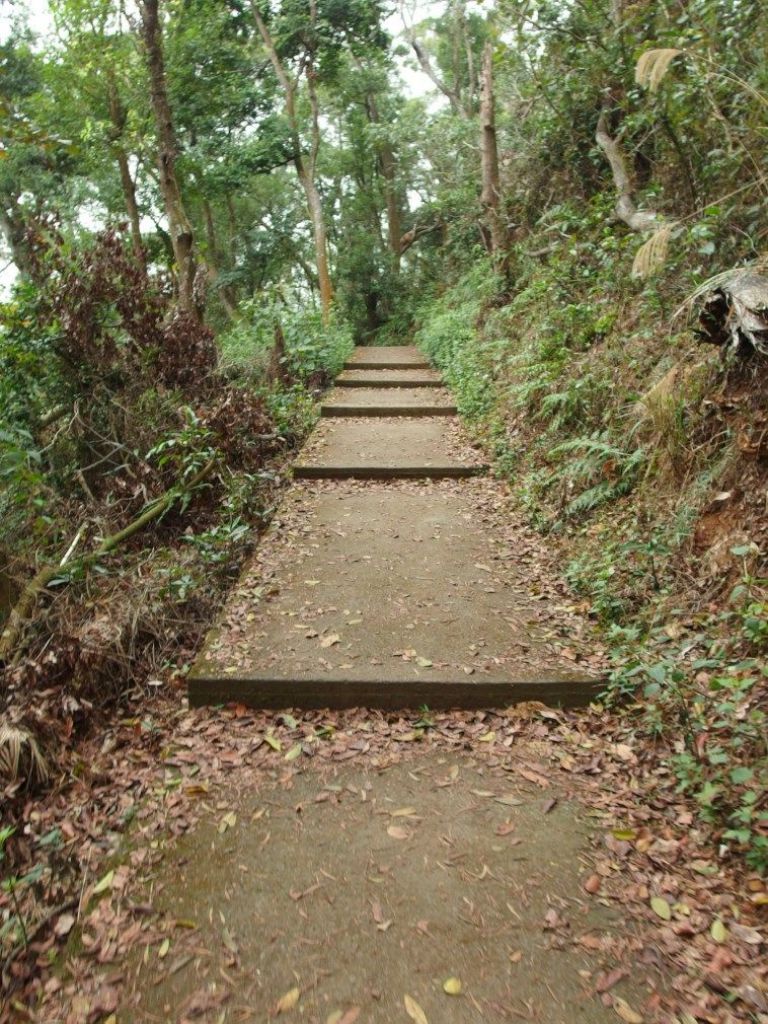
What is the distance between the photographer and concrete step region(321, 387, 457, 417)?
8453 mm

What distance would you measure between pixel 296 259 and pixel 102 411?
1825 cm

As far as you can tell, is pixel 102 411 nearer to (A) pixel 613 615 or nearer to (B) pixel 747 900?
(A) pixel 613 615

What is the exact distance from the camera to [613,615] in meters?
3.63

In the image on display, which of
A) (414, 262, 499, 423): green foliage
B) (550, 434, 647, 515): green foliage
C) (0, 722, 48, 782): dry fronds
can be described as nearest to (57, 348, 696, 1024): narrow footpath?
(0, 722, 48, 782): dry fronds

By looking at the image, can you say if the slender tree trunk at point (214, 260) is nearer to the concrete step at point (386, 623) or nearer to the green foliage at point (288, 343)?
the green foliage at point (288, 343)

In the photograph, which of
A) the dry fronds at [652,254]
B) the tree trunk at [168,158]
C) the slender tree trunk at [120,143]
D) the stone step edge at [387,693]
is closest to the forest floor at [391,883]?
the stone step edge at [387,693]

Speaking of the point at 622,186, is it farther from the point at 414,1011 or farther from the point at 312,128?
the point at 312,128

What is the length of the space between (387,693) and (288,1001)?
4.88 ft

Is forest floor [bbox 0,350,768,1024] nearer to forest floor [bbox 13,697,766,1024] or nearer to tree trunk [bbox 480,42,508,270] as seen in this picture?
forest floor [bbox 13,697,766,1024]

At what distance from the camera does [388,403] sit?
884cm

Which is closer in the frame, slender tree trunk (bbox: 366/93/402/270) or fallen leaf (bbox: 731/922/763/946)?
fallen leaf (bbox: 731/922/763/946)

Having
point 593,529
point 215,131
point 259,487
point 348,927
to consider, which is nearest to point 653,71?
point 593,529

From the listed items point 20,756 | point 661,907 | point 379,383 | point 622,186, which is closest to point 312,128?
point 379,383

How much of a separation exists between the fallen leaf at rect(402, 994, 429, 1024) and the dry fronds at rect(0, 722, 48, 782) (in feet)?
6.12
